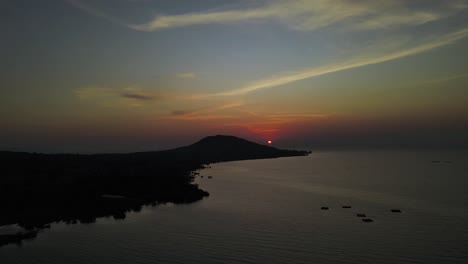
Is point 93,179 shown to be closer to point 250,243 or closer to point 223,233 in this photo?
point 223,233

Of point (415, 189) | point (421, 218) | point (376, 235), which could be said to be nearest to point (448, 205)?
point (421, 218)

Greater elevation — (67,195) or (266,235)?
(67,195)

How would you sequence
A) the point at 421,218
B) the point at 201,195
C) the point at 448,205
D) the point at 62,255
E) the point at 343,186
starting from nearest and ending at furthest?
the point at 62,255, the point at 421,218, the point at 448,205, the point at 201,195, the point at 343,186

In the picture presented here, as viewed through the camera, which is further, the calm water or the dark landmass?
the dark landmass

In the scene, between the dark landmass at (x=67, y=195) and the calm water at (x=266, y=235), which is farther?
the dark landmass at (x=67, y=195)

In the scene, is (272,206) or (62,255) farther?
(272,206)

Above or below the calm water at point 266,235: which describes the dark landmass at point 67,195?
above

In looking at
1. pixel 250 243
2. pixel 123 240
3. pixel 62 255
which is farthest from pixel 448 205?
pixel 62 255

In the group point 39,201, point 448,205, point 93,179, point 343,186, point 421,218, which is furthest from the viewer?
point 343,186

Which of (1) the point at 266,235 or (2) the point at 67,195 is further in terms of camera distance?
(2) the point at 67,195

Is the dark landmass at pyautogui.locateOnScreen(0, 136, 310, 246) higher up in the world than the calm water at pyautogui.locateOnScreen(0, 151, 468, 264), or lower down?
higher up
